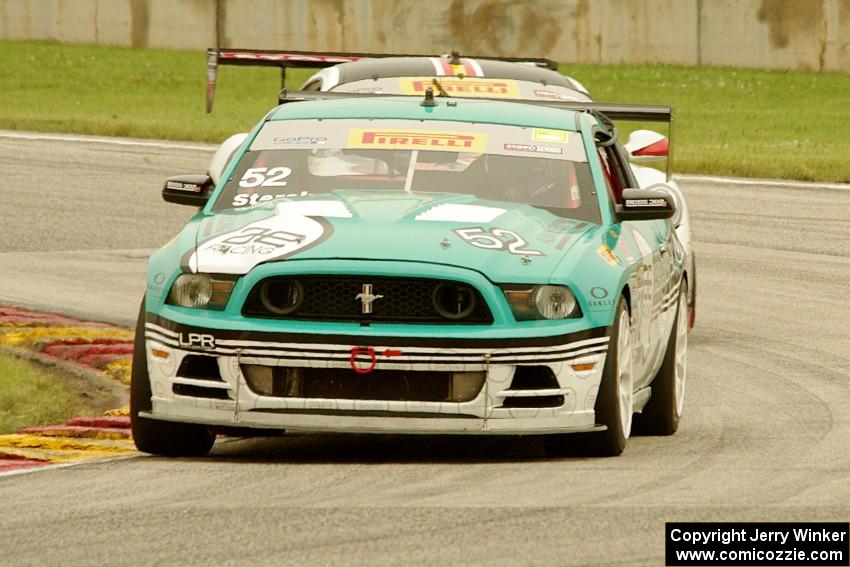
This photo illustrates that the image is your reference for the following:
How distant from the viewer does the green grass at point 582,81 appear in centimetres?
2406

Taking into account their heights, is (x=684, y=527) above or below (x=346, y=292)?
below

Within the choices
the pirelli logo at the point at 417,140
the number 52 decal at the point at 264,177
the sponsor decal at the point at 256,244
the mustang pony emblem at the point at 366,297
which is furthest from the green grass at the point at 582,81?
the mustang pony emblem at the point at 366,297

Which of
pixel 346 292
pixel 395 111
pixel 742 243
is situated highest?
pixel 395 111

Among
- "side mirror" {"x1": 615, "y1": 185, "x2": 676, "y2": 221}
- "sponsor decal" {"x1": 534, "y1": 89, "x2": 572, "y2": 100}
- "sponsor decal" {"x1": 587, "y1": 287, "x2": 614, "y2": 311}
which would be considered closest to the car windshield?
"side mirror" {"x1": 615, "y1": 185, "x2": 676, "y2": 221}

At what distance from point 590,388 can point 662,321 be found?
4.54 ft

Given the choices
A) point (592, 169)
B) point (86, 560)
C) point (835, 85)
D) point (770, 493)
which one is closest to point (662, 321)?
point (592, 169)

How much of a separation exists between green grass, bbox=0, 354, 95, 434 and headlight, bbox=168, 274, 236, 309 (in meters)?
2.63

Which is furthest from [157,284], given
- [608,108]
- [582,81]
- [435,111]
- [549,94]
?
[582,81]

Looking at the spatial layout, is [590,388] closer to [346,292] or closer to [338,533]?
[346,292]

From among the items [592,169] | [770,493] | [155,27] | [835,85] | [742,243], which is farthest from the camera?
[155,27]

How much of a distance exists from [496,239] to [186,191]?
5.47 feet

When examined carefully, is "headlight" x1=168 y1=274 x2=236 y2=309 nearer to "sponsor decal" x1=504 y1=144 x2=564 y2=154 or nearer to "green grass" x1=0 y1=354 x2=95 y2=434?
"sponsor decal" x1=504 y1=144 x2=564 y2=154

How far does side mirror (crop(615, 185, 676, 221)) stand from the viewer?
27.7 ft

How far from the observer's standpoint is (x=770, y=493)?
22.5 feet
